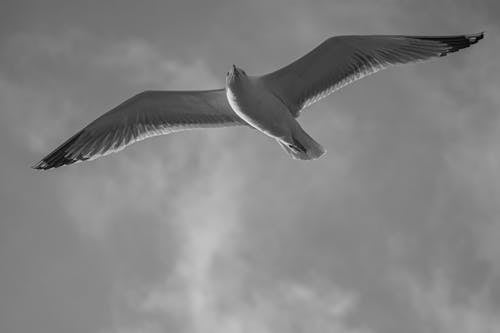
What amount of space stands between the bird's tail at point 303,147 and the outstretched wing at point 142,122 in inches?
32.5

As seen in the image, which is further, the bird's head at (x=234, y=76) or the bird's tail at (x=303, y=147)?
the bird's tail at (x=303, y=147)

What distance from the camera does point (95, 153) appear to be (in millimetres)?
9492

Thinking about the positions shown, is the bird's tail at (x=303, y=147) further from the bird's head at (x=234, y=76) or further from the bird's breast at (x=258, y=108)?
the bird's head at (x=234, y=76)

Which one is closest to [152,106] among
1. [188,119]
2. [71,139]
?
[188,119]

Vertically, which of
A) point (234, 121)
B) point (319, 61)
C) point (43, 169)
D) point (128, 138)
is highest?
point (319, 61)

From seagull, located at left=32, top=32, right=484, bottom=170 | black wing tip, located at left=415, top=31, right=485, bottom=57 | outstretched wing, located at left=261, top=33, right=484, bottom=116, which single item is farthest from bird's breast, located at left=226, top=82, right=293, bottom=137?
black wing tip, located at left=415, top=31, right=485, bottom=57

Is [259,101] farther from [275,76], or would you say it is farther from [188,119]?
[188,119]

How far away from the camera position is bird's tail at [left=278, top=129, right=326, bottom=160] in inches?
347

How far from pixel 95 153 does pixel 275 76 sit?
2429mm

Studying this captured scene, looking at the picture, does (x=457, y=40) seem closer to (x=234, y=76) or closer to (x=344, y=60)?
(x=344, y=60)

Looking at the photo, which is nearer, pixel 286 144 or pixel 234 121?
pixel 286 144

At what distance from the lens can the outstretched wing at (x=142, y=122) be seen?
931 cm

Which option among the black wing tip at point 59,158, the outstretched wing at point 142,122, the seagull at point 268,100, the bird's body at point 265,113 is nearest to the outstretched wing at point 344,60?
the seagull at point 268,100

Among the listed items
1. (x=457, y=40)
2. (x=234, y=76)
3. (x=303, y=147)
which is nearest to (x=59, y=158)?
(x=234, y=76)
